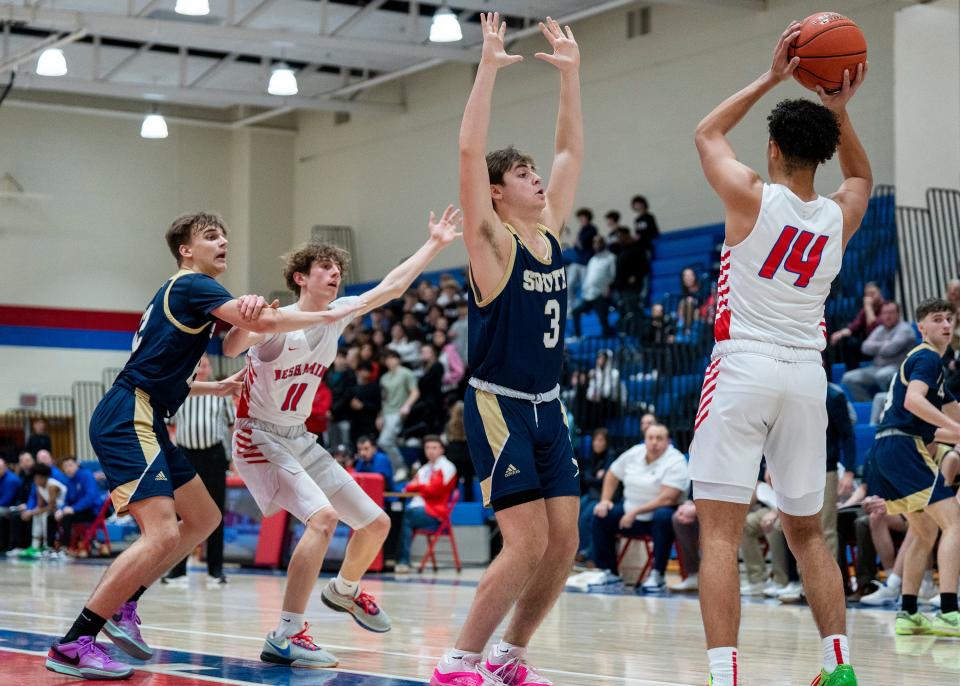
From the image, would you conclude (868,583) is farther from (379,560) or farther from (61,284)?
(61,284)

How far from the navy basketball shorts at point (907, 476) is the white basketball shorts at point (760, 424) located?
12.0ft

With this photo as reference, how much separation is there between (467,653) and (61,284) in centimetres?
2304

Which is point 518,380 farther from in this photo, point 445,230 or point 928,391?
point 928,391

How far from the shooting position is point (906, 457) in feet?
26.1

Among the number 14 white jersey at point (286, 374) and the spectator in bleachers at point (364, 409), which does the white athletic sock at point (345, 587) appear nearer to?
the number 14 white jersey at point (286, 374)

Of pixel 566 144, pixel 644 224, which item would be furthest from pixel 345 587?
pixel 644 224

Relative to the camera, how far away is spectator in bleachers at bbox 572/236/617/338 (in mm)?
18406

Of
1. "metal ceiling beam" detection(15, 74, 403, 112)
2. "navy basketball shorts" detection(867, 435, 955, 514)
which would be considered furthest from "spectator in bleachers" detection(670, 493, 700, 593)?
"metal ceiling beam" detection(15, 74, 403, 112)

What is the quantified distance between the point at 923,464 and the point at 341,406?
1168 cm

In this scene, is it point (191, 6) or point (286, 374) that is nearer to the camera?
point (286, 374)

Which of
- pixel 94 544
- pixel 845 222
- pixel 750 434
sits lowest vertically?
pixel 94 544

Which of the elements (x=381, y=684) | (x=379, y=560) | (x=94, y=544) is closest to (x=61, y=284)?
(x=94, y=544)

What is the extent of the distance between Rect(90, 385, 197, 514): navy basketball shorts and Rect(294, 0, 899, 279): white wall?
13446 millimetres

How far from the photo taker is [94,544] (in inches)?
685
